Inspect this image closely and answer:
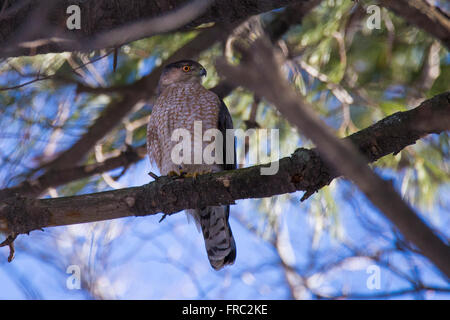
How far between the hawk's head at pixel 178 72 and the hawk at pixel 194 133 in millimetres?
91

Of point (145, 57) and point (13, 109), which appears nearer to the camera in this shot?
point (13, 109)

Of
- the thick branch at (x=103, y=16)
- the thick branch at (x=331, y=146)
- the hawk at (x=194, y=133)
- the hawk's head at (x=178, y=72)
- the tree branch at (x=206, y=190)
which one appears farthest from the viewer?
the hawk's head at (x=178, y=72)

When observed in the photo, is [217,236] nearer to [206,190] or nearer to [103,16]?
[206,190]

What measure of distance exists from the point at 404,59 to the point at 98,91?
9.47ft

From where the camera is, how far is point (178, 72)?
4.95 metres

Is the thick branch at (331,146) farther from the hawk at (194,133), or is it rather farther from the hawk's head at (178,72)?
the hawk's head at (178,72)

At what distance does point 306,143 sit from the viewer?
17.1ft

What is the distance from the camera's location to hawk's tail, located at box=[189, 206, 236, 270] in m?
4.65

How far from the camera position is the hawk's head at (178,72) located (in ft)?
16.2

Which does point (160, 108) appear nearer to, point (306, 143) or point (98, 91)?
point (98, 91)

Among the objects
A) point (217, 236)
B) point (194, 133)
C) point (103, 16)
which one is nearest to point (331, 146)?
point (103, 16)

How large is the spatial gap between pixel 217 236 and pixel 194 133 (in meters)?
0.89

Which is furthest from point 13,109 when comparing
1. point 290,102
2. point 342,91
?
point 290,102

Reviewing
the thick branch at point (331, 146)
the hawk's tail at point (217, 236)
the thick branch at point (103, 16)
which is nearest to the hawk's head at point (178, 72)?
the thick branch at point (103, 16)
